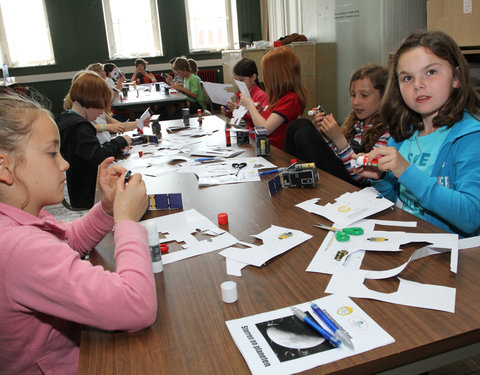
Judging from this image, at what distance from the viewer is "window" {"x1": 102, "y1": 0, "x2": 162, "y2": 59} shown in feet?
27.9

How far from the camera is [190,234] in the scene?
1.34m

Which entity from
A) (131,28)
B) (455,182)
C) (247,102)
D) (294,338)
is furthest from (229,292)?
(131,28)

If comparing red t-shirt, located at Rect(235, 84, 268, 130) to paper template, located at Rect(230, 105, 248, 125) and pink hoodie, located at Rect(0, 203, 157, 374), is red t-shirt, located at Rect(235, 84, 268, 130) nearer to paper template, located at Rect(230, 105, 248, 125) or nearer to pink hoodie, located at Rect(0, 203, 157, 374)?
paper template, located at Rect(230, 105, 248, 125)

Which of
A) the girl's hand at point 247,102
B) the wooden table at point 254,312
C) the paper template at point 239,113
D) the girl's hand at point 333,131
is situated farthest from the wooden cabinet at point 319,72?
the wooden table at point 254,312

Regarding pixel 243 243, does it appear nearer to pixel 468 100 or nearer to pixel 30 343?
pixel 30 343

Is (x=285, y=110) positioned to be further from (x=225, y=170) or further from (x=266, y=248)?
(x=266, y=248)

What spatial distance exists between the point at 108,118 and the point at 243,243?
8.98 feet

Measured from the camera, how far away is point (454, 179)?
139 cm

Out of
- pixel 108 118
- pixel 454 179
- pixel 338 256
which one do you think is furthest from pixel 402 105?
pixel 108 118

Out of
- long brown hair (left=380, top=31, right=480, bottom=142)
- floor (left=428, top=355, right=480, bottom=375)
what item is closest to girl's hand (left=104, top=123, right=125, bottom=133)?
long brown hair (left=380, top=31, right=480, bottom=142)

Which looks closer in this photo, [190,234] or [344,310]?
[344,310]

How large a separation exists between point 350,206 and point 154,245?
72 centimetres

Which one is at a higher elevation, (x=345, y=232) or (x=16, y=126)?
(x=16, y=126)

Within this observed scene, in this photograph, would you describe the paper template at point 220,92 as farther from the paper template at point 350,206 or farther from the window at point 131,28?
the window at point 131,28
